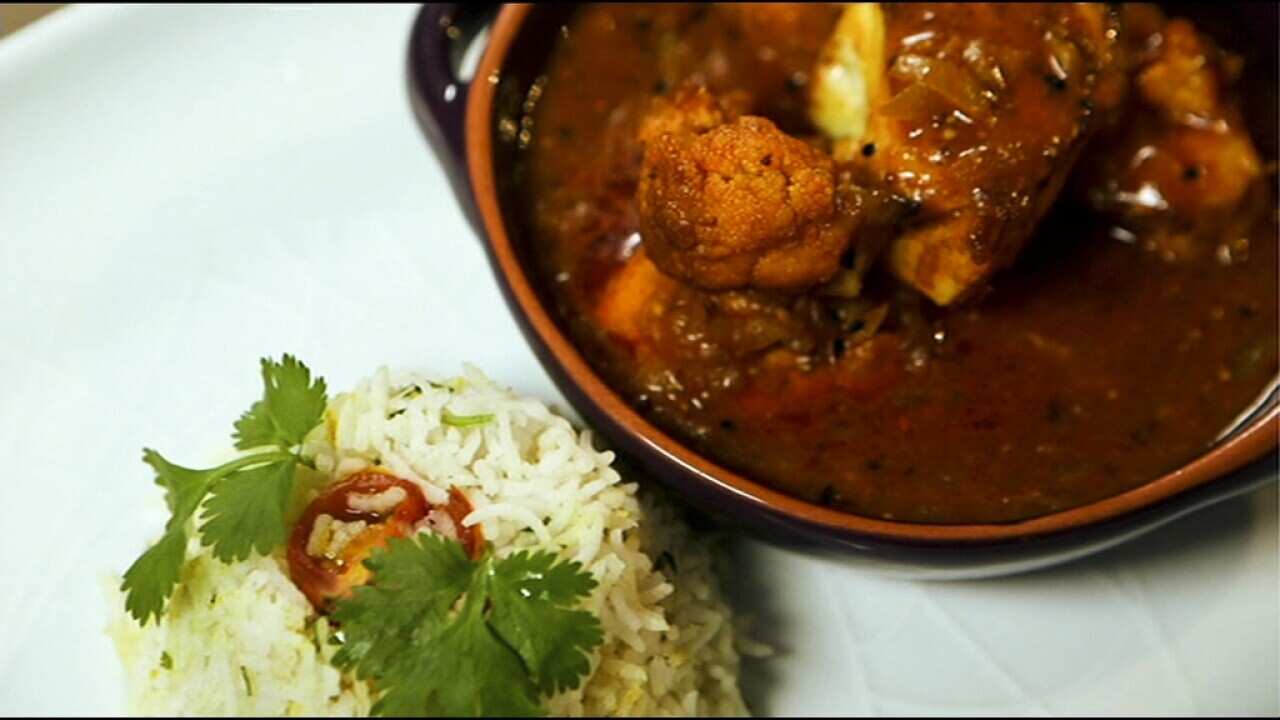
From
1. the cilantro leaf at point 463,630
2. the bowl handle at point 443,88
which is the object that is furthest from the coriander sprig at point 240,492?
the bowl handle at point 443,88

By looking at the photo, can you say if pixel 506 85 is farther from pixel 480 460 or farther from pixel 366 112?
pixel 480 460

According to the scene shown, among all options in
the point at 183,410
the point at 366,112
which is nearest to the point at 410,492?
the point at 183,410

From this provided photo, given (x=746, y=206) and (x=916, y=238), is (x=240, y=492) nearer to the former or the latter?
(x=746, y=206)

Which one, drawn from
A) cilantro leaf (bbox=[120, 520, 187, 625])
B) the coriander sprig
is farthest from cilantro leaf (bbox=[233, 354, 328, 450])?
cilantro leaf (bbox=[120, 520, 187, 625])

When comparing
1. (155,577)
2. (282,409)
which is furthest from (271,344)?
(155,577)

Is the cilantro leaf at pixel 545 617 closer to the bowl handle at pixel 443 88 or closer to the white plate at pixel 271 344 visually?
the white plate at pixel 271 344
